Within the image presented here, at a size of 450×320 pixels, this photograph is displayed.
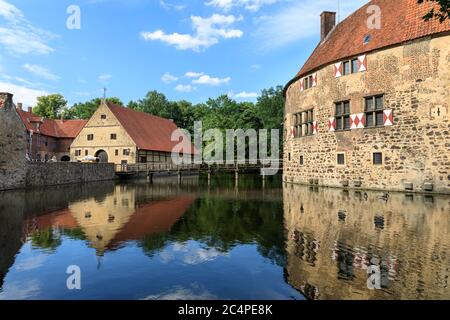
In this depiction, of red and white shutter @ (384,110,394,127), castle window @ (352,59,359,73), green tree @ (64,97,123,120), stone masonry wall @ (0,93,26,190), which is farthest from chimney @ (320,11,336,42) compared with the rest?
green tree @ (64,97,123,120)

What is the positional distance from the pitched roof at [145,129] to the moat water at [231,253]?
28.7 meters

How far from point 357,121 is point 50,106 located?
61.1m

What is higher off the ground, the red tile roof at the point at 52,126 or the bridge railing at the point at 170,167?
the red tile roof at the point at 52,126

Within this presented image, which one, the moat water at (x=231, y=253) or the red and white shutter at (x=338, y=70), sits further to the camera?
the red and white shutter at (x=338, y=70)

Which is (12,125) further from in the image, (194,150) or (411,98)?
(194,150)

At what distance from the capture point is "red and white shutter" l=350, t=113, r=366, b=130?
20219 millimetres

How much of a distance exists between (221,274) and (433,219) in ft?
25.2

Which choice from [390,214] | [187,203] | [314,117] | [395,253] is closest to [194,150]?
[314,117]

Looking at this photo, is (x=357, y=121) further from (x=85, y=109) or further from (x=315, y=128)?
(x=85, y=109)

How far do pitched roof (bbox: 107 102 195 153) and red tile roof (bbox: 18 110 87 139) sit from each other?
27.8 feet

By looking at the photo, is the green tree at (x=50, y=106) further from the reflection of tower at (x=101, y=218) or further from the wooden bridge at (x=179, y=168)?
the reflection of tower at (x=101, y=218)

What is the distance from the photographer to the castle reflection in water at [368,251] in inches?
199

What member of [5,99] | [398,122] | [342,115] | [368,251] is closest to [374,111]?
[398,122]

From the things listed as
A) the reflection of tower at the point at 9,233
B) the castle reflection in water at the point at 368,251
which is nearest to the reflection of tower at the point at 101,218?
the reflection of tower at the point at 9,233
